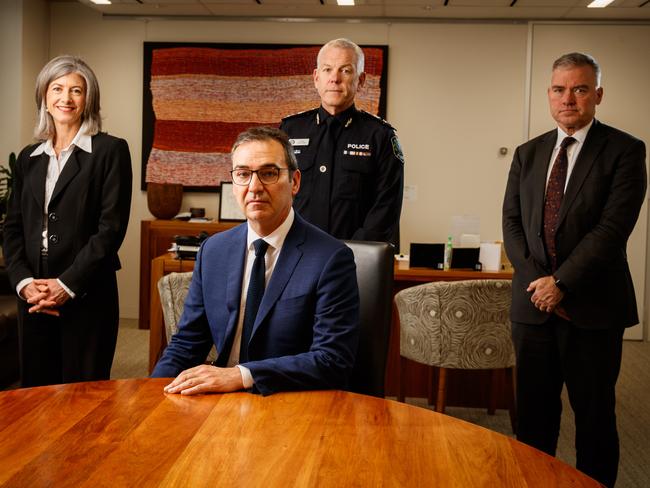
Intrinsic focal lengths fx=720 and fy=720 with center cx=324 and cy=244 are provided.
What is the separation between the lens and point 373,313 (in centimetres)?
196

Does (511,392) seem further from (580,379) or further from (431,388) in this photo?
(580,379)

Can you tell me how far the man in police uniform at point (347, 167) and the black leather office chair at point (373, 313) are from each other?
87cm

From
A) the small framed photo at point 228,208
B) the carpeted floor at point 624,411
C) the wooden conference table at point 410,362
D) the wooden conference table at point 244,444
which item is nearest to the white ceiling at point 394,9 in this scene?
the small framed photo at point 228,208

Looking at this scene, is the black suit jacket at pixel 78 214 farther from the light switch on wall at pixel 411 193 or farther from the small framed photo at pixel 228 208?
the light switch on wall at pixel 411 193

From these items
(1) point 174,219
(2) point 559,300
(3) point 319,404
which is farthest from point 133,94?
(3) point 319,404

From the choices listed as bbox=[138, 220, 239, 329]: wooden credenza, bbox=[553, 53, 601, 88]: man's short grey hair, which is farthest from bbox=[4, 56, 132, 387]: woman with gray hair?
bbox=[138, 220, 239, 329]: wooden credenza

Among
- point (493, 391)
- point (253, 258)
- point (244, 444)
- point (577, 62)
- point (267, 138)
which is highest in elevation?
point (577, 62)

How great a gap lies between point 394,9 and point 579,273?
395cm

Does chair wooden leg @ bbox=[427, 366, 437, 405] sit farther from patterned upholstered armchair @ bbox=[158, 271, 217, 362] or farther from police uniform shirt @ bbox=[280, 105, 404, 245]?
patterned upholstered armchair @ bbox=[158, 271, 217, 362]

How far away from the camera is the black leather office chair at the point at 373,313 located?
1926mm

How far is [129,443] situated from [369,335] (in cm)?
84

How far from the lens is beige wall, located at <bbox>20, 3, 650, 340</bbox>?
6.18 m

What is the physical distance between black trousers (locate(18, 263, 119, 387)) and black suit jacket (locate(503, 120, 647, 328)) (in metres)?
1.56

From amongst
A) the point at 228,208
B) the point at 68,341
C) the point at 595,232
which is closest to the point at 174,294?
the point at 68,341
